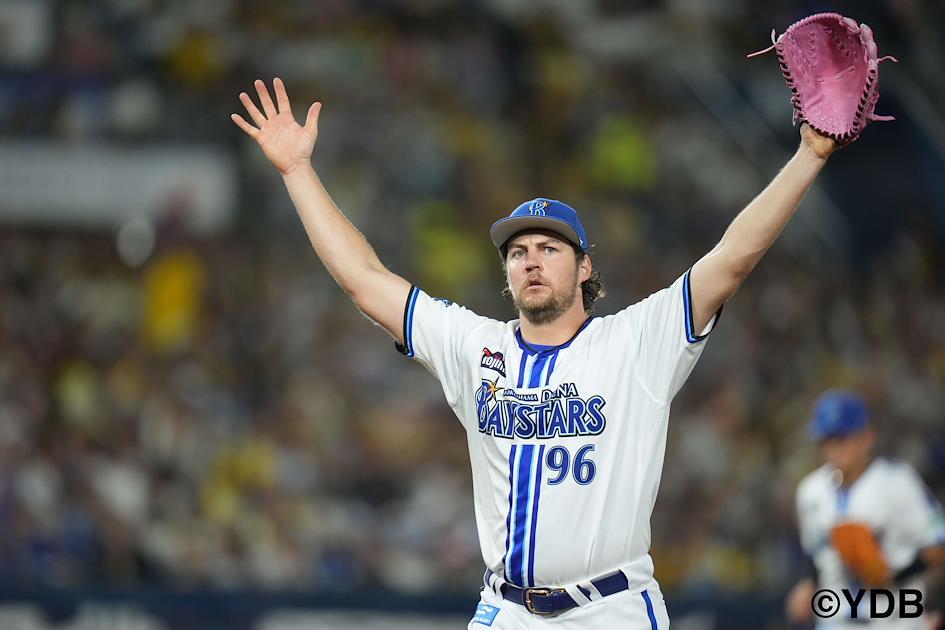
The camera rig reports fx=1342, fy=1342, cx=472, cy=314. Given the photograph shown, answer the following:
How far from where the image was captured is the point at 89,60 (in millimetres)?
12414

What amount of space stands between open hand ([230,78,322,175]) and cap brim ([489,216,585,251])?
0.75 m

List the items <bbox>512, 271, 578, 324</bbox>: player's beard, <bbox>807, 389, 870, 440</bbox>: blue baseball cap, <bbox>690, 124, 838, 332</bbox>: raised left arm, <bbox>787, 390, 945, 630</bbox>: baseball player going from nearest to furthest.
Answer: <bbox>690, 124, 838, 332</bbox>: raised left arm < <bbox>512, 271, 578, 324</bbox>: player's beard < <bbox>787, 390, 945, 630</bbox>: baseball player < <bbox>807, 389, 870, 440</bbox>: blue baseball cap

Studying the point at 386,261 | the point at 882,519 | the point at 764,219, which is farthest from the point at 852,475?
the point at 386,261

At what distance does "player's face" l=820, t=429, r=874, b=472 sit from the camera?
22.2 ft

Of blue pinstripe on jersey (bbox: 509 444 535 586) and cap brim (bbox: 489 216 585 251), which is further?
cap brim (bbox: 489 216 585 251)

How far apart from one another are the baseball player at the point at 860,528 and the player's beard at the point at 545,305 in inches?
108

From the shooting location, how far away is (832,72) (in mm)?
4180

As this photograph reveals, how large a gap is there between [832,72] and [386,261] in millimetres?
8412

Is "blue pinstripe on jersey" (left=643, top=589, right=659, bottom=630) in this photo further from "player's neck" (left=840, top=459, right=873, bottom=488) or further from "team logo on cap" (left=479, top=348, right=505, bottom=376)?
"player's neck" (left=840, top=459, right=873, bottom=488)

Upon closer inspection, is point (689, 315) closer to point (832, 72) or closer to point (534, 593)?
point (832, 72)

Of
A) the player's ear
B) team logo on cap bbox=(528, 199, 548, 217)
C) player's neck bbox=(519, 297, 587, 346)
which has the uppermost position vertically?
team logo on cap bbox=(528, 199, 548, 217)

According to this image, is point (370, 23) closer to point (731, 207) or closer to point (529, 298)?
point (731, 207)

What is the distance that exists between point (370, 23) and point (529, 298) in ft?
32.1

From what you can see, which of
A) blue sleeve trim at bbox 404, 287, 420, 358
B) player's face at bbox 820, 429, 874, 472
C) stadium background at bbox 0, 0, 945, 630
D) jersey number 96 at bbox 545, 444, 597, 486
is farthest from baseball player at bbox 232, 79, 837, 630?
stadium background at bbox 0, 0, 945, 630
